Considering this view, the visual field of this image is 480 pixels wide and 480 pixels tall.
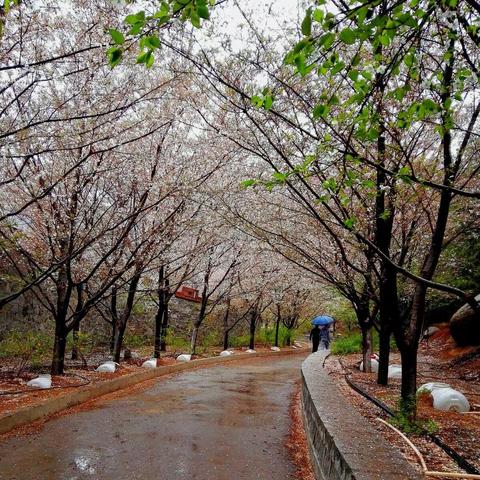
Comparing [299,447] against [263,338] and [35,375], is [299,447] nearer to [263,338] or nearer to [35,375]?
[35,375]

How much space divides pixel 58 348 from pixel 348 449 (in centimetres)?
748

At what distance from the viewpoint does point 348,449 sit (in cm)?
369

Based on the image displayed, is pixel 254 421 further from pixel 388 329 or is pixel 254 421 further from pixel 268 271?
pixel 268 271

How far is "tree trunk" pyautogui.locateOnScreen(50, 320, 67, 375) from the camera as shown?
9242 millimetres

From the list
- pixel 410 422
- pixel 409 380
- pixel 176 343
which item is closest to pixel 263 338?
pixel 176 343

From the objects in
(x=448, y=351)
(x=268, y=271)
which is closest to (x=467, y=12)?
(x=448, y=351)

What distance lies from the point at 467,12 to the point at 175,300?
71.0 feet

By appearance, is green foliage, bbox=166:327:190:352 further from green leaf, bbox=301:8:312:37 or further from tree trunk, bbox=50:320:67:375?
green leaf, bbox=301:8:312:37

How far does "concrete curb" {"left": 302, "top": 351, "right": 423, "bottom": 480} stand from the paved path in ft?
1.98

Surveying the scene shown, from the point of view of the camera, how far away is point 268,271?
71.9 feet

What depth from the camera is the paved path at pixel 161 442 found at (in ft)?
15.3

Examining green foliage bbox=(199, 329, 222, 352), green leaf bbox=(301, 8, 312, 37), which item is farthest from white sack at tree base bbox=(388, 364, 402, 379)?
green foliage bbox=(199, 329, 222, 352)

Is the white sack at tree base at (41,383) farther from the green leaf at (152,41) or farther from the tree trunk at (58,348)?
the green leaf at (152,41)

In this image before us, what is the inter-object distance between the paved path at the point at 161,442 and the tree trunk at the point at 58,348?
6.07 feet
